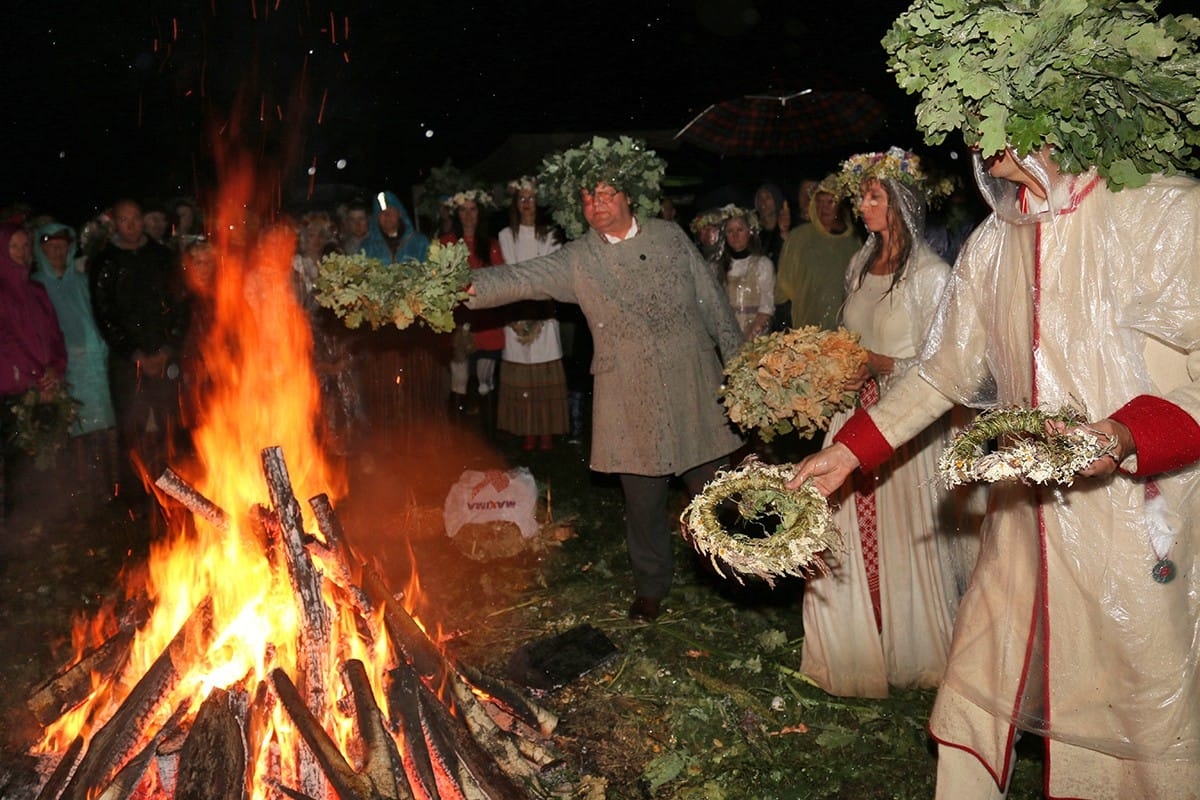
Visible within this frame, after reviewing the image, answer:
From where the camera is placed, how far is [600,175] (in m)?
5.82

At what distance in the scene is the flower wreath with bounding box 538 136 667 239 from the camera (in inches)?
230

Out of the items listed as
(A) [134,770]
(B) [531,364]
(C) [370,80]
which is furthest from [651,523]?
(C) [370,80]

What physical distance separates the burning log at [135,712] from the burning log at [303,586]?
1.57 feet

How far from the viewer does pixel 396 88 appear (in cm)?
2472

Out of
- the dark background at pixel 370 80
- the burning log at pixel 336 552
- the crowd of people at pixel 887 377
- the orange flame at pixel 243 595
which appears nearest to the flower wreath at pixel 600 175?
the crowd of people at pixel 887 377

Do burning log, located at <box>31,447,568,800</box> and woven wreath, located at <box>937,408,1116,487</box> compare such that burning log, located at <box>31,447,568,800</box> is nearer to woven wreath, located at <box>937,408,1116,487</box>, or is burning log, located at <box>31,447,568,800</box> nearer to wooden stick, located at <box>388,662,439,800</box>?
wooden stick, located at <box>388,662,439,800</box>

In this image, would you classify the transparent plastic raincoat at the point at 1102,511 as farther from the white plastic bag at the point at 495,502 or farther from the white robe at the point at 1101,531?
the white plastic bag at the point at 495,502

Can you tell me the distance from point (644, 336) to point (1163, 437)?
3365 millimetres

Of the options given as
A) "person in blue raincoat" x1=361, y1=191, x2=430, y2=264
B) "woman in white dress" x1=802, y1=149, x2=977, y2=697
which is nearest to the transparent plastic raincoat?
"woman in white dress" x1=802, y1=149, x2=977, y2=697

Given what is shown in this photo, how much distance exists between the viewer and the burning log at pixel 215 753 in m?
3.97

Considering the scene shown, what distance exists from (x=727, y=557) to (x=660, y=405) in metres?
2.53

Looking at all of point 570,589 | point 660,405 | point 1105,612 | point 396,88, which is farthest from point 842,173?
point 396,88

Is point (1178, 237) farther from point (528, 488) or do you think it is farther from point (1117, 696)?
point (528, 488)

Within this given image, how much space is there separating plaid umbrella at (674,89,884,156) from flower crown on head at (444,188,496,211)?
91.6 inches
